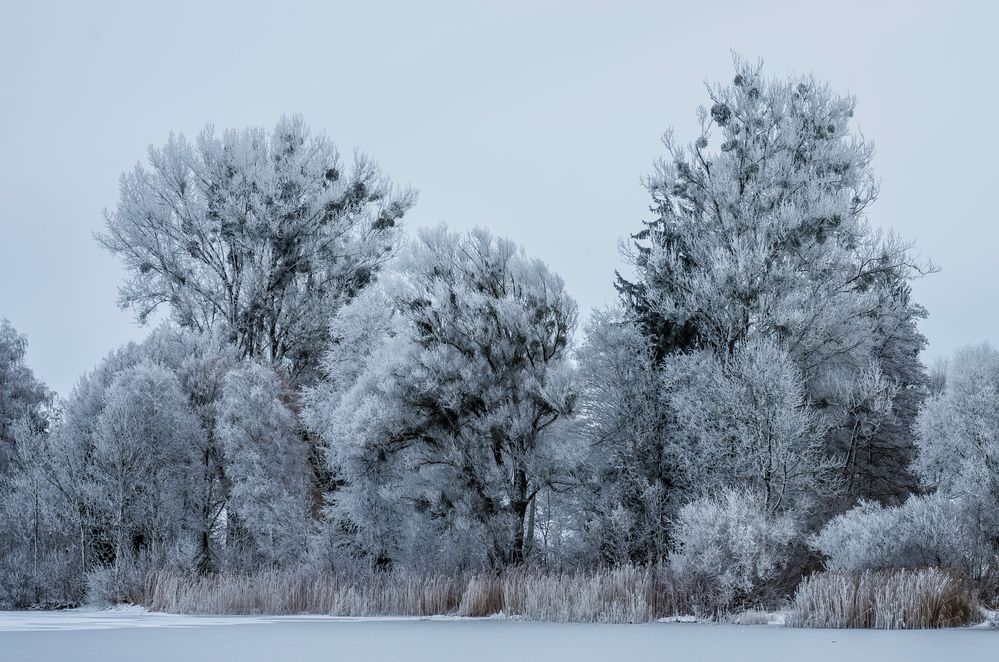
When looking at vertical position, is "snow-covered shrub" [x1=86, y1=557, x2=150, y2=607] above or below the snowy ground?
above

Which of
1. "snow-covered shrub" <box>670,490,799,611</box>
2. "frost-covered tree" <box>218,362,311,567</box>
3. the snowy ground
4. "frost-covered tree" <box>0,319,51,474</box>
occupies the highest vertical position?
"frost-covered tree" <box>0,319,51,474</box>

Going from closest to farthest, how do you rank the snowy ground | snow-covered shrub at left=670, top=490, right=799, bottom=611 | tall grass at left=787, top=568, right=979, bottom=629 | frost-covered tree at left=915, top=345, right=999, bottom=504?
1. the snowy ground
2. tall grass at left=787, top=568, right=979, bottom=629
3. snow-covered shrub at left=670, top=490, right=799, bottom=611
4. frost-covered tree at left=915, top=345, right=999, bottom=504

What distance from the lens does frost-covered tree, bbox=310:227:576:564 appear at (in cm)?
2447

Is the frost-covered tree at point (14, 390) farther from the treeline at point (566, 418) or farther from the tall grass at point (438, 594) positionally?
the tall grass at point (438, 594)

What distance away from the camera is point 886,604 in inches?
598

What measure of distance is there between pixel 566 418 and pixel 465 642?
12.8 meters

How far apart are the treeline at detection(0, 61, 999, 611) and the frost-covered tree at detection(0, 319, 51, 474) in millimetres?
8059

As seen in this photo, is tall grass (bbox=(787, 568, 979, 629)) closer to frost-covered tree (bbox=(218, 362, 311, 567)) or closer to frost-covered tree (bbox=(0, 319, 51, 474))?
frost-covered tree (bbox=(218, 362, 311, 567))

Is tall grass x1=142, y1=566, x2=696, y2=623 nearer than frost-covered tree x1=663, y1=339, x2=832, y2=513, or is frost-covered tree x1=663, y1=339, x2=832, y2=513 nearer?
tall grass x1=142, y1=566, x2=696, y2=623

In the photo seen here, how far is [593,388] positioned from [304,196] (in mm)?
12080

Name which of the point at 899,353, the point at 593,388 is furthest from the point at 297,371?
the point at 899,353

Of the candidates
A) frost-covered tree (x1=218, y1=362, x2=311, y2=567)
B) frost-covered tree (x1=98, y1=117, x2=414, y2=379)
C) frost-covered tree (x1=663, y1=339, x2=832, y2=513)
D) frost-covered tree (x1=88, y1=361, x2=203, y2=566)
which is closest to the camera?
frost-covered tree (x1=663, y1=339, x2=832, y2=513)

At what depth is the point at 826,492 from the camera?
2564 cm

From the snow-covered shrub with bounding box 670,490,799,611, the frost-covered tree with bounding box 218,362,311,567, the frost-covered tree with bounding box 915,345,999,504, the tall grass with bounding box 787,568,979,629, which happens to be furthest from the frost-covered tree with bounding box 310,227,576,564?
the frost-covered tree with bounding box 915,345,999,504
